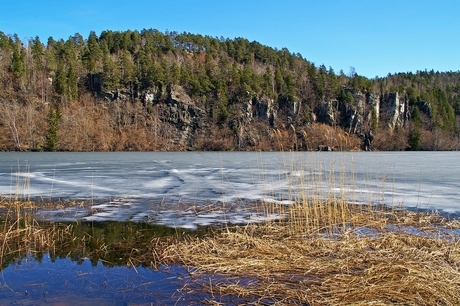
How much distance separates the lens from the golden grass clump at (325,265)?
3354mm

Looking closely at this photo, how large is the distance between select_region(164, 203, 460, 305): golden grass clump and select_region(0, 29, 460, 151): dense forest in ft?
149

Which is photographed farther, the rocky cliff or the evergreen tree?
the rocky cliff

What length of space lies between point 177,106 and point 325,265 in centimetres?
7072

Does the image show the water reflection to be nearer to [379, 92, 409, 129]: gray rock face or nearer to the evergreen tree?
the evergreen tree

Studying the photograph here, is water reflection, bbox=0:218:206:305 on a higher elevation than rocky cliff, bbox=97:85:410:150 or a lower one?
lower

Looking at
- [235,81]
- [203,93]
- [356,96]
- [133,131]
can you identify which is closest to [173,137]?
[133,131]

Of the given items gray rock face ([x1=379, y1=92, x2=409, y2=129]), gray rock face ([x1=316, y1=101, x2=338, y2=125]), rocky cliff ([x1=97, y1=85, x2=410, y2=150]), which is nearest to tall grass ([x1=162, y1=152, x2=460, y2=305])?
rocky cliff ([x1=97, y1=85, x2=410, y2=150])

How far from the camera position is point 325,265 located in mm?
4109

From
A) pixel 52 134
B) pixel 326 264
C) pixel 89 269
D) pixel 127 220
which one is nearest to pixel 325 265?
pixel 326 264

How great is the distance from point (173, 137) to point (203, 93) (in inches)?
537

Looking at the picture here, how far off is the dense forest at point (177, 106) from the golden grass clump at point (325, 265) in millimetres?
45269

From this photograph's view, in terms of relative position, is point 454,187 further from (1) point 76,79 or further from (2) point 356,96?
(2) point 356,96

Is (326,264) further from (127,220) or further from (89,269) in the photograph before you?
(127,220)

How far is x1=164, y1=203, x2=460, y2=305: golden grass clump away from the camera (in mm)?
3354
